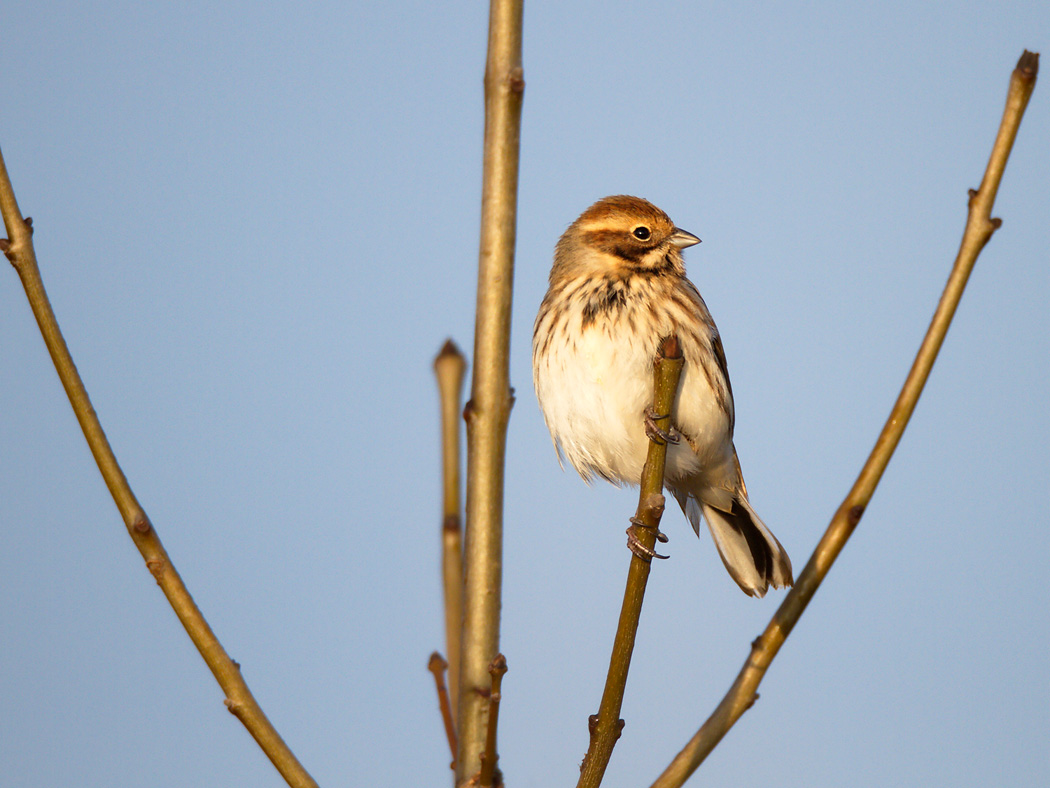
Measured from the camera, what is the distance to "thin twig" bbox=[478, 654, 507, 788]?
210 centimetres

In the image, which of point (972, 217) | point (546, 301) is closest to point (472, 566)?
point (972, 217)

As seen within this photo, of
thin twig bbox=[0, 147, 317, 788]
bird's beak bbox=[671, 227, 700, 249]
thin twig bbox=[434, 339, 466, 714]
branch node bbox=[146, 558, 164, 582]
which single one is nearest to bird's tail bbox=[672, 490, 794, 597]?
bird's beak bbox=[671, 227, 700, 249]

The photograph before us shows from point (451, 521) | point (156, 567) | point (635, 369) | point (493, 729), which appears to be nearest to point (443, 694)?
point (451, 521)

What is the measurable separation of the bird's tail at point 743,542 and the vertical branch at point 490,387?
4.10 metres

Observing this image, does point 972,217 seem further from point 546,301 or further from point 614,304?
point 546,301

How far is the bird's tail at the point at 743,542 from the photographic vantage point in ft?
20.1

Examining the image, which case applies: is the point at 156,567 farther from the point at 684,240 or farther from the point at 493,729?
the point at 684,240

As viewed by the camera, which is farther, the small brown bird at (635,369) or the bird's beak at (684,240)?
the bird's beak at (684,240)

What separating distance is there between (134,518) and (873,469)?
177cm

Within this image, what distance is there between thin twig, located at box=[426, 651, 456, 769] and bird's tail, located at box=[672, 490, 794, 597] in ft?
11.6

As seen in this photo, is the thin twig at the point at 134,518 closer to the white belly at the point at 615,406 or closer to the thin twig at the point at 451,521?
the thin twig at the point at 451,521

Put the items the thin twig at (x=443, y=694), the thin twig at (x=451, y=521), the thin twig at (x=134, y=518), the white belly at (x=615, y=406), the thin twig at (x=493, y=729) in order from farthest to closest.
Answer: the white belly at (x=615, y=406) → the thin twig at (x=451, y=521) → the thin twig at (x=443, y=694) → the thin twig at (x=134, y=518) → the thin twig at (x=493, y=729)

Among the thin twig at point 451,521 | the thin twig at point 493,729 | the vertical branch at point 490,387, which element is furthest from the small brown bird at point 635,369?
the thin twig at point 493,729

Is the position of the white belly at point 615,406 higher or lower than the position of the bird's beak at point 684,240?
lower
